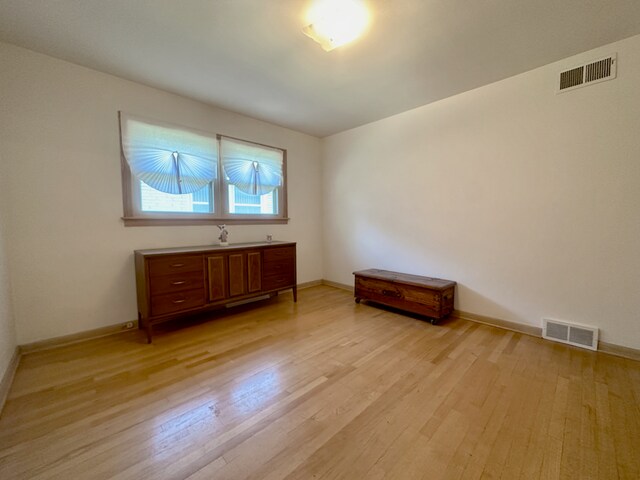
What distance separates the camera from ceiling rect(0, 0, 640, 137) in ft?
5.66

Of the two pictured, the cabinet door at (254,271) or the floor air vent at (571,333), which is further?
the cabinet door at (254,271)

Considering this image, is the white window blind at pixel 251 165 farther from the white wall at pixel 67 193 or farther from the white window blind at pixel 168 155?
the white wall at pixel 67 193

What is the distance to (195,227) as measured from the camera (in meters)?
3.15

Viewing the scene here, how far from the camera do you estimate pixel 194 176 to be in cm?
303

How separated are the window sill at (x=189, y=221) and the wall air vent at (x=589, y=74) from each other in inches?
137

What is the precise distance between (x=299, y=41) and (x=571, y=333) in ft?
11.4

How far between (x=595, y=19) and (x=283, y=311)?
3780mm

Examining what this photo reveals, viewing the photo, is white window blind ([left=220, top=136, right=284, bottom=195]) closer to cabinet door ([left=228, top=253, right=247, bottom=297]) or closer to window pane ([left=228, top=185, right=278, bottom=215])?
window pane ([left=228, top=185, right=278, bottom=215])

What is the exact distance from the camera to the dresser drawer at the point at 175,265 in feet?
7.90

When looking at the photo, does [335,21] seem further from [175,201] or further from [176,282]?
[176,282]

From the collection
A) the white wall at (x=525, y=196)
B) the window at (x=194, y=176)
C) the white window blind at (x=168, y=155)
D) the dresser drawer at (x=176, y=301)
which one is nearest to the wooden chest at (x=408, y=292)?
the white wall at (x=525, y=196)

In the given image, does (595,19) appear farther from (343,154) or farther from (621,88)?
(343,154)

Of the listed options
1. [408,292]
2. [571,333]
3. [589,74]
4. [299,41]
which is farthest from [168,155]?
[571,333]

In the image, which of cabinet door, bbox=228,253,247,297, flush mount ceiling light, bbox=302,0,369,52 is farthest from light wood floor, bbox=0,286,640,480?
flush mount ceiling light, bbox=302,0,369,52
